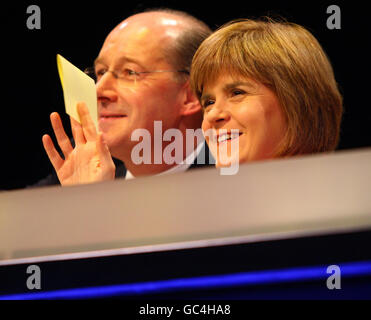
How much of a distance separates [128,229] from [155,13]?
740mm

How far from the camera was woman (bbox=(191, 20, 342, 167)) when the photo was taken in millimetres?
1307

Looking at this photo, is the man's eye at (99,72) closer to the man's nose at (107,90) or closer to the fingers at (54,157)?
the man's nose at (107,90)

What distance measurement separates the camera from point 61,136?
1519 millimetres

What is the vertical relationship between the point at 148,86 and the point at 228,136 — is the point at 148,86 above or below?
above

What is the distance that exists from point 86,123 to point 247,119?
1.17 feet

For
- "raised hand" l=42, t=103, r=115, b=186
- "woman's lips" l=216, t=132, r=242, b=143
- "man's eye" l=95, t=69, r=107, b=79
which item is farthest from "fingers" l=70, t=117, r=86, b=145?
"woman's lips" l=216, t=132, r=242, b=143

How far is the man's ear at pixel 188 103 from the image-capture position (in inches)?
62.9

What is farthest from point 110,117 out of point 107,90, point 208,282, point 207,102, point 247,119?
point 208,282

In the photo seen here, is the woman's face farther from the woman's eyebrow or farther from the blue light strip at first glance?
the blue light strip

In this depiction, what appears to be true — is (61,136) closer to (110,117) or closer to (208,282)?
(110,117)

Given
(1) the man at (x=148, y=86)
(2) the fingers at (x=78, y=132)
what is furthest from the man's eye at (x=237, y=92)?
(2) the fingers at (x=78, y=132)

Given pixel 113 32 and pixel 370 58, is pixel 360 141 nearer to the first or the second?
pixel 370 58

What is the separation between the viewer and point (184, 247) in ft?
3.50
